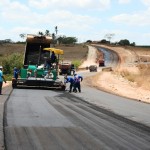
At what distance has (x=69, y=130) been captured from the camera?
12781mm

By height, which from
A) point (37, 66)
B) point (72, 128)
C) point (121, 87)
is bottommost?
point (121, 87)

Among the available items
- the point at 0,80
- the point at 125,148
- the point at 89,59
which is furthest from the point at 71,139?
the point at 89,59

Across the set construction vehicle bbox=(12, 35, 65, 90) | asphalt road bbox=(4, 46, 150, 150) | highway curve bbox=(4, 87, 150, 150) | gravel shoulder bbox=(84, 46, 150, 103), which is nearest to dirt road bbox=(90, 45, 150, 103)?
gravel shoulder bbox=(84, 46, 150, 103)

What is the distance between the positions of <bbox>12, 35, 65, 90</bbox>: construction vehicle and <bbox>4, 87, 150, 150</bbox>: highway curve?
12.8 m

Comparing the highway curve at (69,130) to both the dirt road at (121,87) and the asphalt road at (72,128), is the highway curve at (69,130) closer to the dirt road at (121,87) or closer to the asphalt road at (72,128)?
the asphalt road at (72,128)

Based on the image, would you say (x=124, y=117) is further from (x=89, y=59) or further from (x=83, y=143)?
(x=89, y=59)

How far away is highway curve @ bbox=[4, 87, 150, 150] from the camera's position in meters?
10.5

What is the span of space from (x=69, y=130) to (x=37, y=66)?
69.1ft

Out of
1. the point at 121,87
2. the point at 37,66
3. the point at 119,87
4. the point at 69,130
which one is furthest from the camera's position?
the point at 121,87

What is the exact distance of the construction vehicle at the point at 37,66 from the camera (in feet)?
104

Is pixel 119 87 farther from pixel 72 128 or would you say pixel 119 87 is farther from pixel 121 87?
pixel 72 128

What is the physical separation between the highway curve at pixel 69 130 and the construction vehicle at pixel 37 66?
1278 cm

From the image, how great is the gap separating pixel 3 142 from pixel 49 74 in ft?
70.9

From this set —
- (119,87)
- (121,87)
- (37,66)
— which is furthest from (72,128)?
(121,87)
